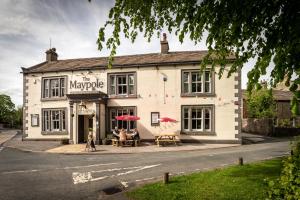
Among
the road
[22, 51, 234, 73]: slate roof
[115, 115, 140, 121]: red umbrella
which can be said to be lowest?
the road

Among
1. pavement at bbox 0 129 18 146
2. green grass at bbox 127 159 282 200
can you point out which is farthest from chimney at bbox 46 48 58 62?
green grass at bbox 127 159 282 200

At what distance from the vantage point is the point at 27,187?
1010 cm

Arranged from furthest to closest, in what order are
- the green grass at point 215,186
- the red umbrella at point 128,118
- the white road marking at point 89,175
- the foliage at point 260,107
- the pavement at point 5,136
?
the foliage at point 260,107 → the pavement at point 5,136 → the red umbrella at point 128,118 → the white road marking at point 89,175 → the green grass at point 215,186

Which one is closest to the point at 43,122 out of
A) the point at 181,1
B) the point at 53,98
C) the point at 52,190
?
the point at 53,98

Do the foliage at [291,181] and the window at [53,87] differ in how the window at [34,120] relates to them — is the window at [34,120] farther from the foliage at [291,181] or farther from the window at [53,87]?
the foliage at [291,181]

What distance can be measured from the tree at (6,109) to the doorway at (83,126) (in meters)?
79.0

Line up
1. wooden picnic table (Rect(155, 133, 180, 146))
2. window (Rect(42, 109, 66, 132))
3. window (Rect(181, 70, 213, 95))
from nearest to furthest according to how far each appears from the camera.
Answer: wooden picnic table (Rect(155, 133, 180, 146)), window (Rect(181, 70, 213, 95)), window (Rect(42, 109, 66, 132))

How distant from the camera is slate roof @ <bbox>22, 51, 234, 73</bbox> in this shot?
2434cm

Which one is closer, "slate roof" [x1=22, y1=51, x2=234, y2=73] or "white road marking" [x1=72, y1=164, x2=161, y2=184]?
"white road marking" [x1=72, y1=164, x2=161, y2=184]

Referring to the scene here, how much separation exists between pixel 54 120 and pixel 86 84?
4795 millimetres

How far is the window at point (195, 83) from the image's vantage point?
77.8 ft

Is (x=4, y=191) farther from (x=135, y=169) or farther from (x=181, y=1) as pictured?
(x=181, y=1)

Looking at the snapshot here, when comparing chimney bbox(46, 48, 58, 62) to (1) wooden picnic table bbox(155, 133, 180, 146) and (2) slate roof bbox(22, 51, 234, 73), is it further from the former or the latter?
(1) wooden picnic table bbox(155, 133, 180, 146)

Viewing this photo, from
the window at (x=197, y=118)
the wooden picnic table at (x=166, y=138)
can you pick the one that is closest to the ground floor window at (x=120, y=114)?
the wooden picnic table at (x=166, y=138)
